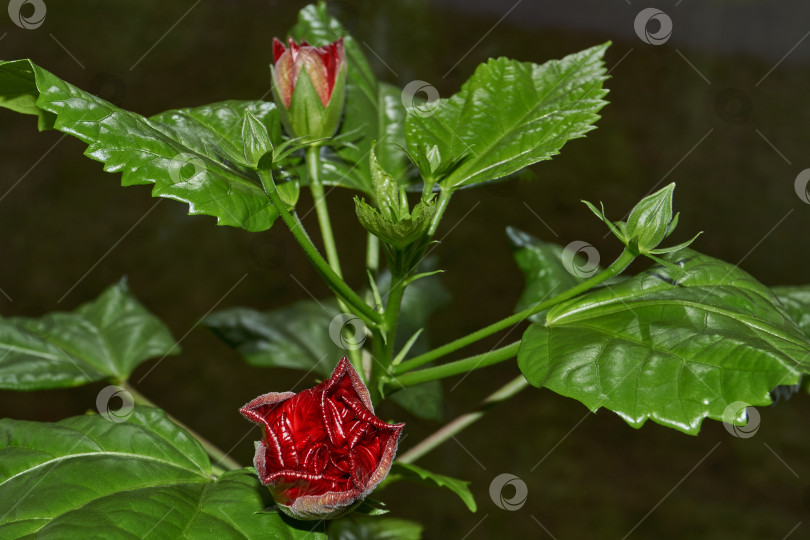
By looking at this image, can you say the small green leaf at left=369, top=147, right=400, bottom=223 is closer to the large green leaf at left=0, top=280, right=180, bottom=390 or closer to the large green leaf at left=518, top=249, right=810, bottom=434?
the large green leaf at left=518, top=249, right=810, bottom=434

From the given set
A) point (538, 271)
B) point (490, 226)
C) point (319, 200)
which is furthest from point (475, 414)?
point (490, 226)

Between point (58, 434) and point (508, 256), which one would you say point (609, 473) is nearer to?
point (508, 256)

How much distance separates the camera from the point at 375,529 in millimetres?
805

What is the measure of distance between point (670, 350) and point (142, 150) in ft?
1.21

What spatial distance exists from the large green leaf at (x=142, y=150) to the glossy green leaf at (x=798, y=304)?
1.61 feet

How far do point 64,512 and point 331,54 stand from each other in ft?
1.26

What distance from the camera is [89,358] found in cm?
79

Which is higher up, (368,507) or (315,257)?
(315,257)

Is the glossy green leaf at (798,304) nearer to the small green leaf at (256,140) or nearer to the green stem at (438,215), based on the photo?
the green stem at (438,215)

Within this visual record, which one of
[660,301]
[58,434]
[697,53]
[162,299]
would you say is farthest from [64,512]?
[697,53]

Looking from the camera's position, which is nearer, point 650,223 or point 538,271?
point 650,223

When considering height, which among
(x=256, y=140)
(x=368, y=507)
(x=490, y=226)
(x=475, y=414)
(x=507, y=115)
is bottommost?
(x=490, y=226)

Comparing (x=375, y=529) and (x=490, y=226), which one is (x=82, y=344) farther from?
(x=490, y=226)

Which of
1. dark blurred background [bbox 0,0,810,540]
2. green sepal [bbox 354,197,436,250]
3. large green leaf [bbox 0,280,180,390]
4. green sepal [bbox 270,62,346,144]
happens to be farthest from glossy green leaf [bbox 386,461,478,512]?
dark blurred background [bbox 0,0,810,540]
